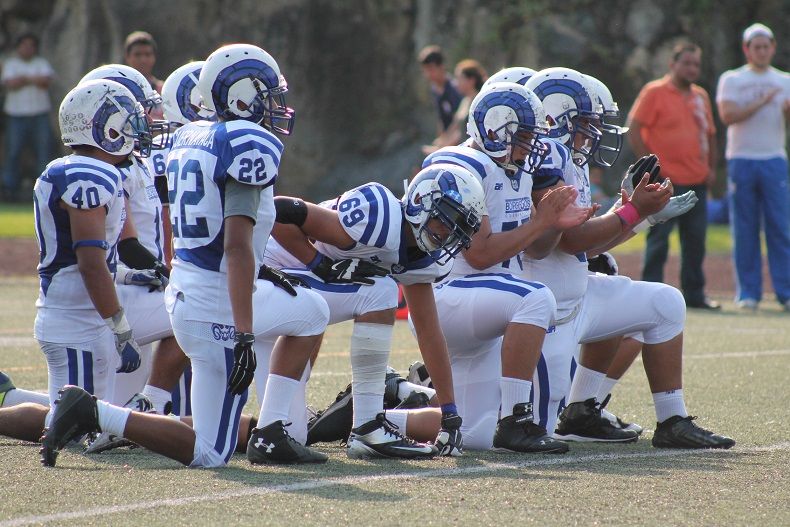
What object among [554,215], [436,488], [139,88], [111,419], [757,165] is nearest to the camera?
[436,488]

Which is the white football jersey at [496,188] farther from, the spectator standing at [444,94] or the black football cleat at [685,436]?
the spectator standing at [444,94]

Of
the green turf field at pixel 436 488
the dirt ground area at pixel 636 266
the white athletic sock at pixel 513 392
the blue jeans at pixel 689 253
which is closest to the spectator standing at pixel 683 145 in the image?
the blue jeans at pixel 689 253

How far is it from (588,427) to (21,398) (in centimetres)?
238

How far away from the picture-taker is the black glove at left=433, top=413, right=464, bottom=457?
16.4 ft

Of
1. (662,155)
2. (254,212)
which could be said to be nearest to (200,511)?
(254,212)

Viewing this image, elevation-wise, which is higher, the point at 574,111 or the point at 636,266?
the point at 574,111

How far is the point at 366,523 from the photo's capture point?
382 cm

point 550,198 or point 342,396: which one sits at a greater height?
point 550,198

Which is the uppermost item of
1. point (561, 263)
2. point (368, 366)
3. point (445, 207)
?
point (445, 207)

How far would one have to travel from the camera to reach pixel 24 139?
64.2 feet

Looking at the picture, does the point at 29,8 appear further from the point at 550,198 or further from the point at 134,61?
the point at 550,198

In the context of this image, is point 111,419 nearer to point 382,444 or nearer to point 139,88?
point 382,444

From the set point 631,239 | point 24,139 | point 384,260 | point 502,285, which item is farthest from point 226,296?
point 24,139

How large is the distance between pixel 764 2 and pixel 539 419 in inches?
634
